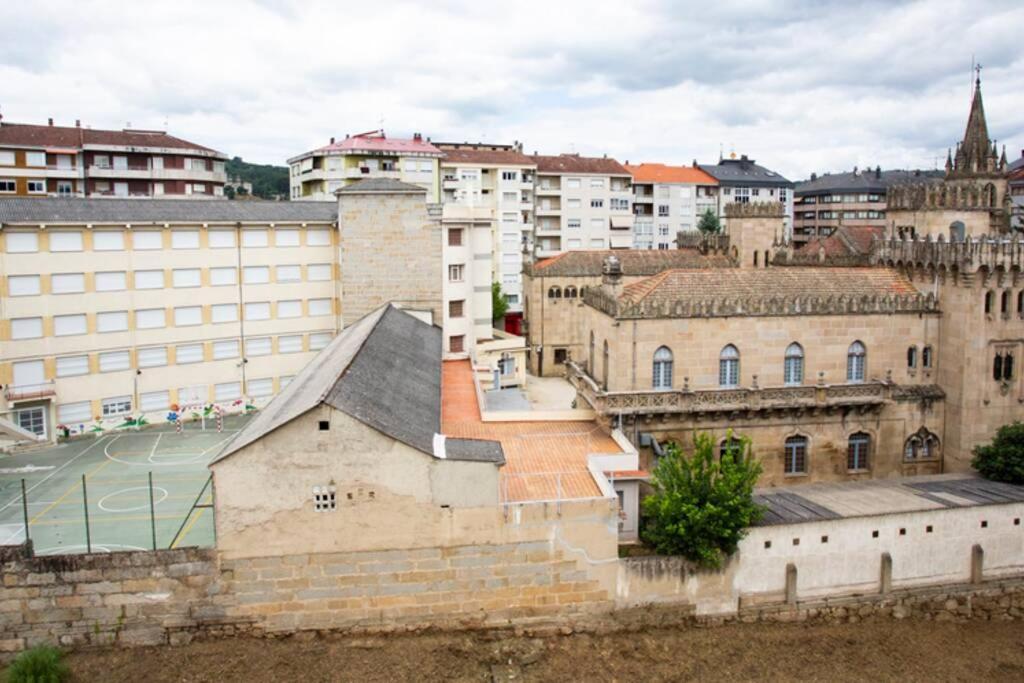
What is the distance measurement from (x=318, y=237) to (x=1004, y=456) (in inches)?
1480

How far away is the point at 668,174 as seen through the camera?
94250mm

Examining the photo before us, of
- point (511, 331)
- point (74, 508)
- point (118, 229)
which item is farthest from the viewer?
point (511, 331)

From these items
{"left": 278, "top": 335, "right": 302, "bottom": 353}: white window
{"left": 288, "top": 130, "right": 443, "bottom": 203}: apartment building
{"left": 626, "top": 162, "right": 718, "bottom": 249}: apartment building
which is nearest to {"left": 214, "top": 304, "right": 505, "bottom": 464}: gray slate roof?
{"left": 278, "top": 335, "right": 302, "bottom": 353}: white window

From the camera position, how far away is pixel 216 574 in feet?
85.9

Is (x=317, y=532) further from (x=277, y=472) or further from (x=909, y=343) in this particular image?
(x=909, y=343)

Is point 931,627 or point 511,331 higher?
point 511,331

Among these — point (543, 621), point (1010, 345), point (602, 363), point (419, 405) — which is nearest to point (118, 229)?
point (419, 405)

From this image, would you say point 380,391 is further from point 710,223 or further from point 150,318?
point 710,223

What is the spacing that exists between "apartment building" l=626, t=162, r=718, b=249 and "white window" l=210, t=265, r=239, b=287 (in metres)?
51.4

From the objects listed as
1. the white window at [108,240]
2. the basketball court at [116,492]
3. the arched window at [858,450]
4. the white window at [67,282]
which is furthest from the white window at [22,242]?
the arched window at [858,450]

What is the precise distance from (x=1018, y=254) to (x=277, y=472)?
102 ft

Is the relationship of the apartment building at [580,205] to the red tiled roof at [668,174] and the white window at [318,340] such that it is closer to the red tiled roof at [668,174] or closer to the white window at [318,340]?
the red tiled roof at [668,174]

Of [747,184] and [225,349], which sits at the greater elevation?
[747,184]

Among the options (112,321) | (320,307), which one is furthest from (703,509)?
(112,321)
